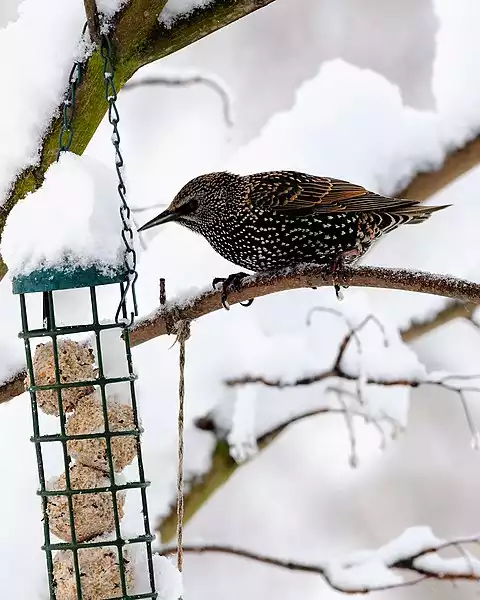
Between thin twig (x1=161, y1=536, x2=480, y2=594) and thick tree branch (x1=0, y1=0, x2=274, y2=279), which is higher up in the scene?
thick tree branch (x1=0, y1=0, x2=274, y2=279)

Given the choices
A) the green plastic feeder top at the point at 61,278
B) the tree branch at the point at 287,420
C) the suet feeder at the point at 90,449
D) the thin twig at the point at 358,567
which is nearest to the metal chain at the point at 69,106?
the suet feeder at the point at 90,449

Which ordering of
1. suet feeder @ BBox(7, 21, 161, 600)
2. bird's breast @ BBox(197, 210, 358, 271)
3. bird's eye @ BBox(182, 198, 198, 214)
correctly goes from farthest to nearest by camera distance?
bird's eye @ BBox(182, 198, 198, 214) < bird's breast @ BBox(197, 210, 358, 271) < suet feeder @ BBox(7, 21, 161, 600)

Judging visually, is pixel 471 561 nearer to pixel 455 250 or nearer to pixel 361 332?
pixel 361 332

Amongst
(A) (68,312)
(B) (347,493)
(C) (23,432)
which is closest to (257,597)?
(B) (347,493)

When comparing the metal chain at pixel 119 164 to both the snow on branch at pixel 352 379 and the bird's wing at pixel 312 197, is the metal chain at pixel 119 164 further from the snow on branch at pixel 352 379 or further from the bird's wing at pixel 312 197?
the snow on branch at pixel 352 379

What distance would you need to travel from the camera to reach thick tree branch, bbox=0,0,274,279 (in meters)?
2.39

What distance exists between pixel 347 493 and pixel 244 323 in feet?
12.7

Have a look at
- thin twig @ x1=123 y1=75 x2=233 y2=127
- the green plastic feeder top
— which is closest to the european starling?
thin twig @ x1=123 y1=75 x2=233 y2=127

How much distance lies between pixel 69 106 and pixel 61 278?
0.51 meters

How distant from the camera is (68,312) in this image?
270cm

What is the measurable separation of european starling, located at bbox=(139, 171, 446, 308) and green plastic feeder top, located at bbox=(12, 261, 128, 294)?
115 centimetres

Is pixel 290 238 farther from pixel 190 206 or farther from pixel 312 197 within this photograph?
pixel 190 206

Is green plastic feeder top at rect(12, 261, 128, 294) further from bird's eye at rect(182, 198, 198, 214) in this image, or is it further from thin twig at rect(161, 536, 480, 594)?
thin twig at rect(161, 536, 480, 594)

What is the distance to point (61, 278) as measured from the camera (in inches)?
83.0
